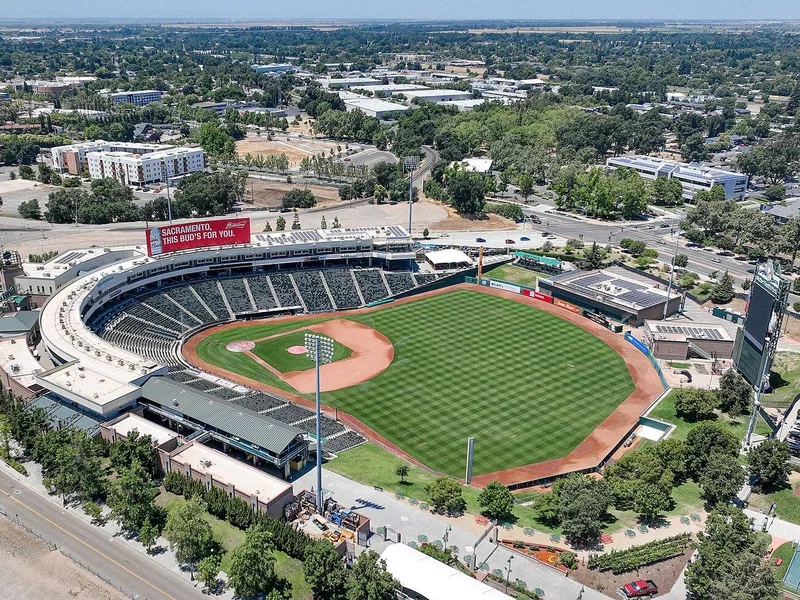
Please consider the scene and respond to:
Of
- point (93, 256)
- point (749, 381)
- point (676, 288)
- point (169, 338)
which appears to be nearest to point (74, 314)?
point (169, 338)

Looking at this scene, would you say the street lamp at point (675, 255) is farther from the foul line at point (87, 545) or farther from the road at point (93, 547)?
the foul line at point (87, 545)

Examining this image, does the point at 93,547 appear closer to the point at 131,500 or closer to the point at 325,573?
the point at 131,500

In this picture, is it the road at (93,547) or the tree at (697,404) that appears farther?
the tree at (697,404)

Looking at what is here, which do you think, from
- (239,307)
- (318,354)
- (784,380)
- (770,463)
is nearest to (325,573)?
(318,354)

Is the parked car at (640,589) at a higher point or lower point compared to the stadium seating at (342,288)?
higher

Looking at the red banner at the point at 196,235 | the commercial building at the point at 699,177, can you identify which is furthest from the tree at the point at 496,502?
the commercial building at the point at 699,177

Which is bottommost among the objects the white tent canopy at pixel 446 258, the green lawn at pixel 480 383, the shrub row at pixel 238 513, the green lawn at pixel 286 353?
the green lawn at pixel 480 383

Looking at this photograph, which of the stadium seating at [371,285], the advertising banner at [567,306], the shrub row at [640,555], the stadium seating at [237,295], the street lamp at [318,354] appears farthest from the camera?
the stadium seating at [371,285]
